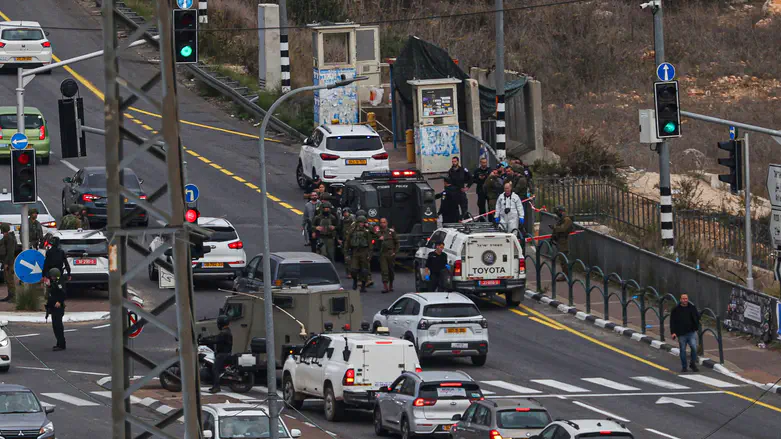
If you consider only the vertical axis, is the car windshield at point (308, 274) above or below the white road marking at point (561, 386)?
above

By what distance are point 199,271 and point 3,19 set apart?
30464mm

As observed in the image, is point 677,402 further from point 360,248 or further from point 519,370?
point 360,248

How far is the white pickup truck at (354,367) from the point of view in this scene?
2386 centimetres

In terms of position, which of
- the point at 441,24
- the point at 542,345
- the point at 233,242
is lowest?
the point at 542,345

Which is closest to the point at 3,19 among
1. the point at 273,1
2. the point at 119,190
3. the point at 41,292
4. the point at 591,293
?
the point at 273,1

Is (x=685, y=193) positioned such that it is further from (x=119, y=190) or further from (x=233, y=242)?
(x=119, y=190)

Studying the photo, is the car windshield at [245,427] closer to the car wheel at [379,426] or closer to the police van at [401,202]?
the car wheel at [379,426]

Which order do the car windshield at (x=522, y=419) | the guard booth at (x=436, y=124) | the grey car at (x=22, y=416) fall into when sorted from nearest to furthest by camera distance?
the car windshield at (x=522, y=419), the grey car at (x=22, y=416), the guard booth at (x=436, y=124)

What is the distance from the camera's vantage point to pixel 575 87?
2522 inches

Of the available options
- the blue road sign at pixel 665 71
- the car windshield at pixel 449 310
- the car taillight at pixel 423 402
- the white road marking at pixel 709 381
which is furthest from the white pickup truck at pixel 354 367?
the blue road sign at pixel 665 71

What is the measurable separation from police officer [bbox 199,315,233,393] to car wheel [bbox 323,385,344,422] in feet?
9.01

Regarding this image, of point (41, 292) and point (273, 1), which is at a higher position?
point (273, 1)

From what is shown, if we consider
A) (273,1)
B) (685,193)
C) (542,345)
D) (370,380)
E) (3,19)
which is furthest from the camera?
(273,1)

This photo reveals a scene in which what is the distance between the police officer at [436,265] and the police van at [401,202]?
2.87 meters
